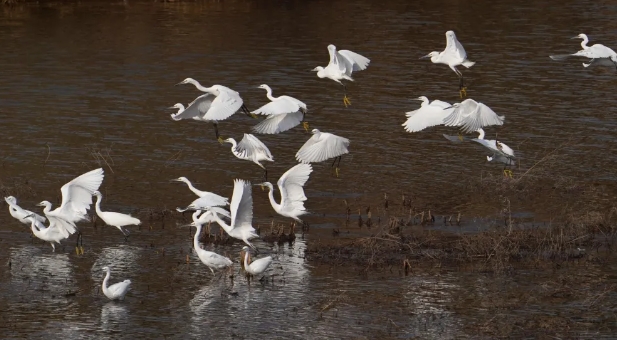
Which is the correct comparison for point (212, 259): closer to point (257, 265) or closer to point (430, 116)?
point (257, 265)

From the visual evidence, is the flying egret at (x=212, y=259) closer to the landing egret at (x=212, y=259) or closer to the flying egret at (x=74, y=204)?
the landing egret at (x=212, y=259)

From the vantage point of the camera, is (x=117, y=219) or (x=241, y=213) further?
(x=117, y=219)

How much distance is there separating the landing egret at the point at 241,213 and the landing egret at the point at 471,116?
4407 millimetres

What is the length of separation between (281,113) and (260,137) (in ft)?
14.6

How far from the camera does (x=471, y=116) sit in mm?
17125

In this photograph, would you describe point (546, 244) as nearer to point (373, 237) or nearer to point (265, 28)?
point (373, 237)

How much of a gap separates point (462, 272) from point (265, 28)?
21880 millimetres

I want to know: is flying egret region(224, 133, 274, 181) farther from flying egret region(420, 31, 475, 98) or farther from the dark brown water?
flying egret region(420, 31, 475, 98)

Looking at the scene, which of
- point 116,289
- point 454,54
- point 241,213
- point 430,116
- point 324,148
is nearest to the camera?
point 116,289

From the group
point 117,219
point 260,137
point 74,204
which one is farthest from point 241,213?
point 260,137

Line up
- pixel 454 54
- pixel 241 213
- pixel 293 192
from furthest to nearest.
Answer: pixel 454 54, pixel 293 192, pixel 241 213

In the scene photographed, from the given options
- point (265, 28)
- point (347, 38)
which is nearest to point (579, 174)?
point (347, 38)

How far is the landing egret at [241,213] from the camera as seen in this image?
45.6 feet

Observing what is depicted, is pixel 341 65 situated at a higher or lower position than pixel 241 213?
higher
